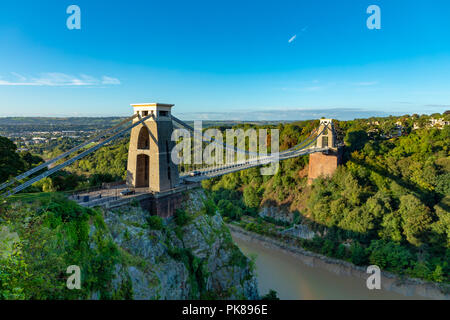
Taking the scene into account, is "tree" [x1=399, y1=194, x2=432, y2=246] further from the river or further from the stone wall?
the stone wall

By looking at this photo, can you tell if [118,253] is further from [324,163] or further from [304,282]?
[324,163]

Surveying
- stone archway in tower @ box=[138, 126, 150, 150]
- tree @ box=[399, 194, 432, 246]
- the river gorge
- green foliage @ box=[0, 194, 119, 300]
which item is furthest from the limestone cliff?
tree @ box=[399, 194, 432, 246]

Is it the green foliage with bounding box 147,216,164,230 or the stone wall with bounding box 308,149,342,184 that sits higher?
the stone wall with bounding box 308,149,342,184

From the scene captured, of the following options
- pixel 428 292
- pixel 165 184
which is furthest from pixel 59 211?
pixel 428 292

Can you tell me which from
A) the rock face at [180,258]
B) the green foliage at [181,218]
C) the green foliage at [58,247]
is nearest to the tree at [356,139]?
the rock face at [180,258]

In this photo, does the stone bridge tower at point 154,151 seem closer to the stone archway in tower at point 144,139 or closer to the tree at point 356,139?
the stone archway in tower at point 144,139

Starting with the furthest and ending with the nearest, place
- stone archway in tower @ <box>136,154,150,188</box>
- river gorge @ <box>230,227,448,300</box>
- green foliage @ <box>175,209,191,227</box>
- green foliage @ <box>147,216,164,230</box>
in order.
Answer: river gorge @ <box>230,227,448,300</box>, stone archway in tower @ <box>136,154,150,188</box>, green foliage @ <box>175,209,191,227</box>, green foliage @ <box>147,216,164,230</box>

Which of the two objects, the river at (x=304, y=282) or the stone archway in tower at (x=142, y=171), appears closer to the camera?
the stone archway in tower at (x=142, y=171)

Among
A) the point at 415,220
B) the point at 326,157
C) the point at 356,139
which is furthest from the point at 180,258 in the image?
the point at 356,139
